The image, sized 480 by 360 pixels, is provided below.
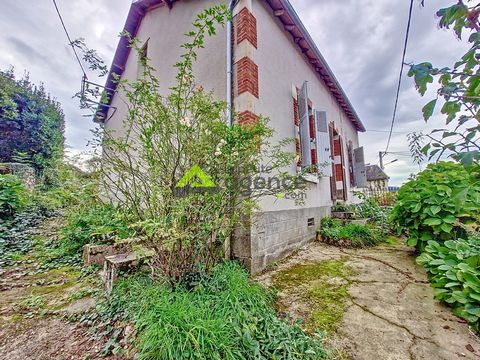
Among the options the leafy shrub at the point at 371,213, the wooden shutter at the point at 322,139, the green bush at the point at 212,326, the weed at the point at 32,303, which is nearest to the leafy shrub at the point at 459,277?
the green bush at the point at 212,326

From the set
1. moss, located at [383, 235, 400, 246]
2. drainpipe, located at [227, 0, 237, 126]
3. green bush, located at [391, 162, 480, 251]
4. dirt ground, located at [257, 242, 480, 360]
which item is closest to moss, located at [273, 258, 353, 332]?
dirt ground, located at [257, 242, 480, 360]

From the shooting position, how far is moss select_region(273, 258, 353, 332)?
74.8 inches

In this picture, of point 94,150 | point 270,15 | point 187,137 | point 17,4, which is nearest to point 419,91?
point 187,137

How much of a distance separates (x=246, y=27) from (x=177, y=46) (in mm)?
1948

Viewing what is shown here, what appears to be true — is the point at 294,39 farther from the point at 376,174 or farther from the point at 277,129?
the point at 376,174

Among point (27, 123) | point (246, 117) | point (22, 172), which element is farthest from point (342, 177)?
point (27, 123)

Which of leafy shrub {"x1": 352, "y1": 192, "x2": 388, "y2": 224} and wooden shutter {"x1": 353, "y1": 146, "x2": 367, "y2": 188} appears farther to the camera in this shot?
wooden shutter {"x1": 353, "y1": 146, "x2": 367, "y2": 188}

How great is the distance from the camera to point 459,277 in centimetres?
189

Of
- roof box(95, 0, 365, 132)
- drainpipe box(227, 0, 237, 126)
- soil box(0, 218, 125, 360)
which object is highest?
roof box(95, 0, 365, 132)

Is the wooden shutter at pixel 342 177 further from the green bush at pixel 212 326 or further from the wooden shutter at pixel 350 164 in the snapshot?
the green bush at pixel 212 326

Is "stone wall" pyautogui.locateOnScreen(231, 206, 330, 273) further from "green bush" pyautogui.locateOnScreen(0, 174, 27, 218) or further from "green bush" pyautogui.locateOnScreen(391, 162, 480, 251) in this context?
"green bush" pyautogui.locateOnScreen(0, 174, 27, 218)

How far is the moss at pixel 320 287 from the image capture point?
1.90 m

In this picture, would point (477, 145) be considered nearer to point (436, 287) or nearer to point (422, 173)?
point (436, 287)

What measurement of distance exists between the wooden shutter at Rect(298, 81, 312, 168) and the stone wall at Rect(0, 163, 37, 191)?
25.6 feet
